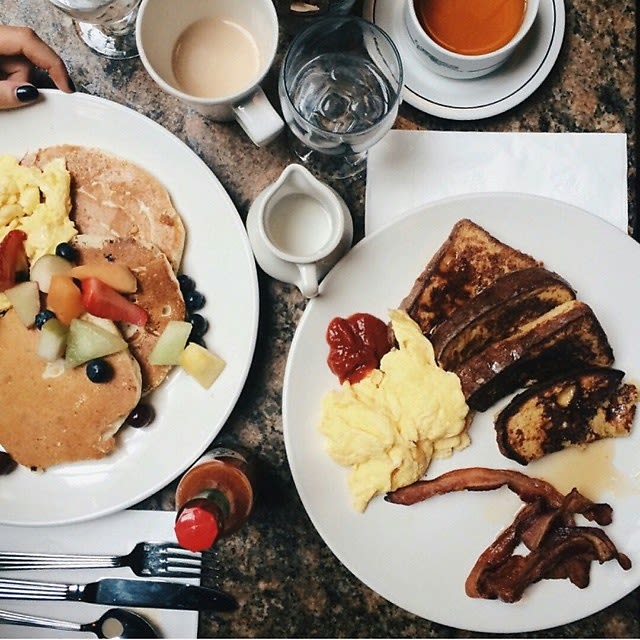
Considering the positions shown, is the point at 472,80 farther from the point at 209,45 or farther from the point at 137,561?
the point at 137,561

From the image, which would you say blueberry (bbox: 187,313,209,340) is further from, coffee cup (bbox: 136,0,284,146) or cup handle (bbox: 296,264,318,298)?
coffee cup (bbox: 136,0,284,146)

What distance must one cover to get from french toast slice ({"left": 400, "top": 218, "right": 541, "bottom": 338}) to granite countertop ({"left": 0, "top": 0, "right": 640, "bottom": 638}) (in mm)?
174

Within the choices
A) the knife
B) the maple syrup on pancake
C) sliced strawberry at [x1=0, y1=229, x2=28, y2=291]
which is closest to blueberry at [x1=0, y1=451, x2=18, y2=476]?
the knife

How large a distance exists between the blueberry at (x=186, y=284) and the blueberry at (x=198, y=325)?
0.17ft

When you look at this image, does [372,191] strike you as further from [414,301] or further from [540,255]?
[540,255]

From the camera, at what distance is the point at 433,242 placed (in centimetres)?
143

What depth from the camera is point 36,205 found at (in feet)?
4.73

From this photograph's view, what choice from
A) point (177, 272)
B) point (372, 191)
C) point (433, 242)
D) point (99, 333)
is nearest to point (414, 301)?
point (433, 242)

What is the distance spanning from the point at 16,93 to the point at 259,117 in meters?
0.50

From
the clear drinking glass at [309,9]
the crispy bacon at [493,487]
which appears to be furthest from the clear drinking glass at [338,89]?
the crispy bacon at [493,487]

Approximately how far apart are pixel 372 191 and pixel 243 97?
0.32m

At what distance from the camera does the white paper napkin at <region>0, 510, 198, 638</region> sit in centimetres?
149

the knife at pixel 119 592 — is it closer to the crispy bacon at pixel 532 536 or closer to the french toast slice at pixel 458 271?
the crispy bacon at pixel 532 536

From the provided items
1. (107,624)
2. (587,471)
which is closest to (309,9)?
(587,471)
